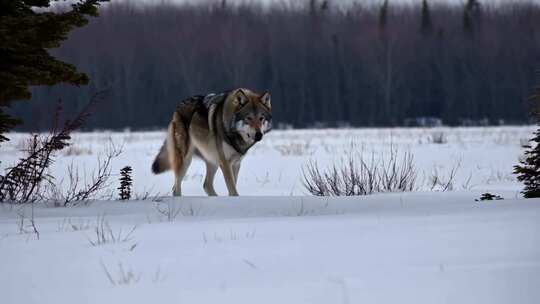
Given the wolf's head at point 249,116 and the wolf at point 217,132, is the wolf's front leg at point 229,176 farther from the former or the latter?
the wolf's head at point 249,116

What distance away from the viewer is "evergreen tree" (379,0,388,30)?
4655 cm

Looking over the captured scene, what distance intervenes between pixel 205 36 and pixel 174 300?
44721 mm

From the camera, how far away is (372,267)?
2.68m

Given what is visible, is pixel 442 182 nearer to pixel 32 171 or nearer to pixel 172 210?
pixel 172 210

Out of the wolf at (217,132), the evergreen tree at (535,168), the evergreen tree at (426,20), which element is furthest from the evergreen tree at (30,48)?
the evergreen tree at (426,20)

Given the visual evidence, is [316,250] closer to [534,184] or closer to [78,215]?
[78,215]

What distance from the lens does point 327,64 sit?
45406mm

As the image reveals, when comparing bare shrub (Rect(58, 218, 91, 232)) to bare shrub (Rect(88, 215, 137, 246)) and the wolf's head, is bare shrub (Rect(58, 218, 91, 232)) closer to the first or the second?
bare shrub (Rect(88, 215, 137, 246))

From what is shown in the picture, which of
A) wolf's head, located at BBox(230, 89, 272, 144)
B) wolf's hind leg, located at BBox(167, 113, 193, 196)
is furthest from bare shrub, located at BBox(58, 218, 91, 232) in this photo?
wolf's hind leg, located at BBox(167, 113, 193, 196)

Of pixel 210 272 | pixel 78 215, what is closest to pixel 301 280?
pixel 210 272

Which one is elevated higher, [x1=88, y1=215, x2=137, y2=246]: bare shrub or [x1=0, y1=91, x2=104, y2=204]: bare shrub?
[x1=0, y1=91, x2=104, y2=204]: bare shrub

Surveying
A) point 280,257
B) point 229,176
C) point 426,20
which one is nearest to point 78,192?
point 229,176

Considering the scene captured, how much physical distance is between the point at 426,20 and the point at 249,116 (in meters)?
42.3

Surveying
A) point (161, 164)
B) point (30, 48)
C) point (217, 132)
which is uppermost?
point (30, 48)
